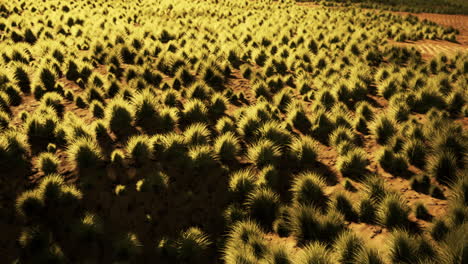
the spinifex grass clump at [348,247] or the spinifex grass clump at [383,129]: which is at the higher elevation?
the spinifex grass clump at [383,129]

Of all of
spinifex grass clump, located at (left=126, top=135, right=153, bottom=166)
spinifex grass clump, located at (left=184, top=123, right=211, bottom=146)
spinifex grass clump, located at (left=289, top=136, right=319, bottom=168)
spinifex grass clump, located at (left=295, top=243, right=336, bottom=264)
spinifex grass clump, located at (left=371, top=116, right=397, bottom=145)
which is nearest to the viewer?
spinifex grass clump, located at (left=295, top=243, right=336, bottom=264)

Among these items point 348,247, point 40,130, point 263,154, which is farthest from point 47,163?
point 348,247

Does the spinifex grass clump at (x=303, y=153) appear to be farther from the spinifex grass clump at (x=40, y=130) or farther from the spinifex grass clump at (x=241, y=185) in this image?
the spinifex grass clump at (x=40, y=130)

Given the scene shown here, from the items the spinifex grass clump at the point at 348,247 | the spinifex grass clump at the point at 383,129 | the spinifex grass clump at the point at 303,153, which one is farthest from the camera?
the spinifex grass clump at the point at 383,129

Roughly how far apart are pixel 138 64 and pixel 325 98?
18.8 feet

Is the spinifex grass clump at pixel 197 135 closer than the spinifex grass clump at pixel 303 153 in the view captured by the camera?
No

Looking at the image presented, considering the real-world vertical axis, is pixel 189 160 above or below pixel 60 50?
below

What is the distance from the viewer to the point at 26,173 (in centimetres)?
477

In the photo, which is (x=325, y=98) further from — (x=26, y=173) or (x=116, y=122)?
(x=26, y=173)

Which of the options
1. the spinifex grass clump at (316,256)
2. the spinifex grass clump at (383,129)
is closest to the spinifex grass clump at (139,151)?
the spinifex grass clump at (316,256)

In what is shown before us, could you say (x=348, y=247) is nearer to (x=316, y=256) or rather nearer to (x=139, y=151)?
(x=316, y=256)

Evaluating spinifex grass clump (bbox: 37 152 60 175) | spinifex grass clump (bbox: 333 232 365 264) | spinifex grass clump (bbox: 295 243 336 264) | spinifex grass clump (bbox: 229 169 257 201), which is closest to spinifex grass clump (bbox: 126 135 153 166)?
spinifex grass clump (bbox: 37 152 60 175)

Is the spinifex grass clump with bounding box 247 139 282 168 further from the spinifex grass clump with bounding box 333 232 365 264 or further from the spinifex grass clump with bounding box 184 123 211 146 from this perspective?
the spinifex grass clump with bounding box 333 232 365 264

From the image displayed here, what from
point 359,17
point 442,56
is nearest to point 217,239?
point 442,56
